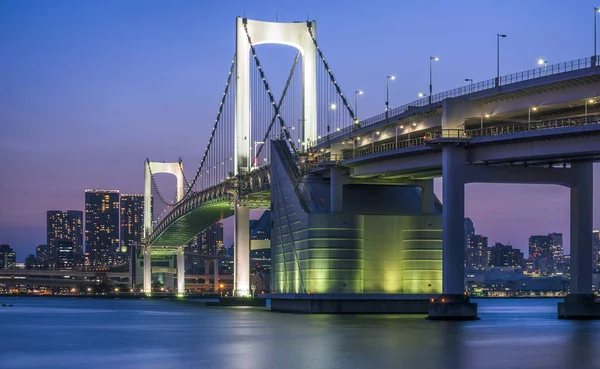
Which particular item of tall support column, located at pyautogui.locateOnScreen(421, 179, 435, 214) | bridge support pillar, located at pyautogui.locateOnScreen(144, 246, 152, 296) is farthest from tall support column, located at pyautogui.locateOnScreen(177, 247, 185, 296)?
tall support column, located at pyautogui.locateOnScreen(421, 179, 435, 214)

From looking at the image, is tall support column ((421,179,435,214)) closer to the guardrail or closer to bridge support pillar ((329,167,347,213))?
the guardrail

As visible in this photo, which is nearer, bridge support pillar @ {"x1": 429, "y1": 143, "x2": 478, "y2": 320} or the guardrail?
the guardrail

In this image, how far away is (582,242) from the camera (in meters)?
58.5

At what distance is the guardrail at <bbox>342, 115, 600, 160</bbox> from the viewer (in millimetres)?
52312

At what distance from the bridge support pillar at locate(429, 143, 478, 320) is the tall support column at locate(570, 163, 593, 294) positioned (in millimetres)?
7023

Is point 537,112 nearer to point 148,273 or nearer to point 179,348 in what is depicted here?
point 179,348

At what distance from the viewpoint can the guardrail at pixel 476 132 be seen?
5231 centimetres

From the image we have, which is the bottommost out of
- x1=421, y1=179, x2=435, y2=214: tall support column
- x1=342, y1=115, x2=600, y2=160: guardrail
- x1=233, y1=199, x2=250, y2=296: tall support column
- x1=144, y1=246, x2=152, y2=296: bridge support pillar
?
x1=144, y1=246, x2=152, y2=296: bridge support pillar

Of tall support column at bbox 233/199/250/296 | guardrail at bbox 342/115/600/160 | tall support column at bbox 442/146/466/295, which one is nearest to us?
guardrail at bbox 342/115/600/160

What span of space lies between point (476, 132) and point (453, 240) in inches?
252

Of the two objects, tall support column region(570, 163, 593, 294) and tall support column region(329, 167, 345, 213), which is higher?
tall support column region(329, 167, 345, 213)

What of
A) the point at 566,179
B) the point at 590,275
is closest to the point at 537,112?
the point at 566,179

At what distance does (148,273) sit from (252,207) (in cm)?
6533

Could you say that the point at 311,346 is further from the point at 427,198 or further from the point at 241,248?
the point at 241,248
